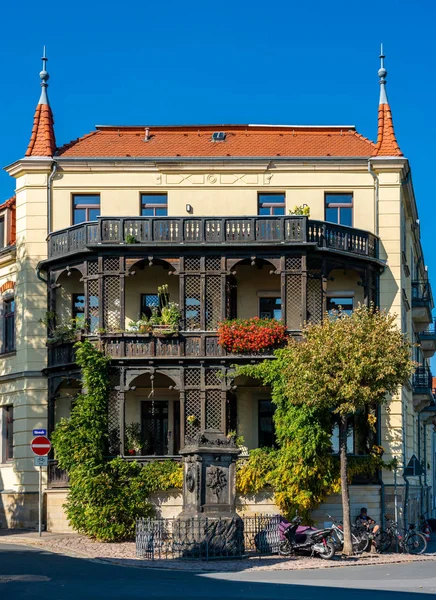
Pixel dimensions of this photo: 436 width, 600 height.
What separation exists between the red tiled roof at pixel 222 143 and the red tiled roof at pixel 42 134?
581mm

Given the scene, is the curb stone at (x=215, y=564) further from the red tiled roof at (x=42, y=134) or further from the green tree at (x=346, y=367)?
the red tiled roof at (x=42, y=134)

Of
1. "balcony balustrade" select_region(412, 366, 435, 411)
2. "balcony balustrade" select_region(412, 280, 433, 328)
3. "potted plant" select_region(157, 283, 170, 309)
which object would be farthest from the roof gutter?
"balcony balustrade" select_region(412, 366, 435, 411)

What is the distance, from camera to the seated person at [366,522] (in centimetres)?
3188

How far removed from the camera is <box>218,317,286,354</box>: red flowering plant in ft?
115

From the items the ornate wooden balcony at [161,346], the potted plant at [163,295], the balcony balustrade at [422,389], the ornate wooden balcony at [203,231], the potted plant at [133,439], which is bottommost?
the potted plant at [133,439]

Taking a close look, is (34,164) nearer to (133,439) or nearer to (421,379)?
(133,439)

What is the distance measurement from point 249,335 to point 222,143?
8.68m

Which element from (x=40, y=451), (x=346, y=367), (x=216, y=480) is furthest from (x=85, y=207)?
(x=216, y=480)

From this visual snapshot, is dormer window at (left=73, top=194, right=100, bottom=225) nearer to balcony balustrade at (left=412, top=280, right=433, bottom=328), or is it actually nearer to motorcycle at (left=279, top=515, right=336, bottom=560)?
balcony balustrade at (left=412, top=280, right=433, bottom=328)

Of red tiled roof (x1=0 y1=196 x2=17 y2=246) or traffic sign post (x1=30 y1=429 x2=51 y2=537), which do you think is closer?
traffic sign post (x1=30 y1=429 x2=51 y2=537)

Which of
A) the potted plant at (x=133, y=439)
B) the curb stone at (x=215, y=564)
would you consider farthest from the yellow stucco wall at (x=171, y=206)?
the curb stone at (x=215, y=564)

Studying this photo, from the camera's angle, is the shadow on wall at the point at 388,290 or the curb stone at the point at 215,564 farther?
the shadow on wall at the point at 388,290

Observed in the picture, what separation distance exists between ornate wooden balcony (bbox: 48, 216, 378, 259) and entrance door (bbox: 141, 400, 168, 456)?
5.78 m

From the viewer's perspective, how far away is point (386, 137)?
38.8 m
